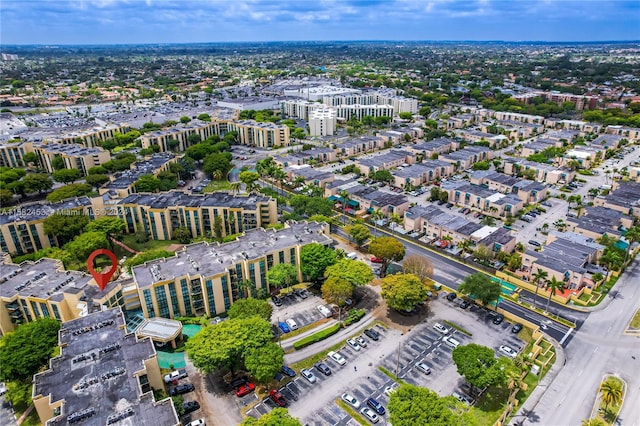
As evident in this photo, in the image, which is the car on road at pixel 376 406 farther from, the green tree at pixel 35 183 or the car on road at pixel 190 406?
the green tree at pixel 35 183

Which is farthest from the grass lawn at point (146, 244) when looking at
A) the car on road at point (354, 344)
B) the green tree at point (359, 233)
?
the car on road at point (354, 344)

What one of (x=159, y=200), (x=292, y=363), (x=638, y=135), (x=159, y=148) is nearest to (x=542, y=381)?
(x=292, y=363)

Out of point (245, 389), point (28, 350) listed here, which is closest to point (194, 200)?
point (28, 350)

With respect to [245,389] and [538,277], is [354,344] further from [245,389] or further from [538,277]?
[538,277]

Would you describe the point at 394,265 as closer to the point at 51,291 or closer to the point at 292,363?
the point at 292,363

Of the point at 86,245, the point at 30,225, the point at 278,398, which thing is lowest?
the point at 278,398

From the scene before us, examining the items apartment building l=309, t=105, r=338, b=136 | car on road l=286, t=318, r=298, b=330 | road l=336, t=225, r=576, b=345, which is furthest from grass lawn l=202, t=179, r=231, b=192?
apartment building l=309, t=105, r=338, b=136

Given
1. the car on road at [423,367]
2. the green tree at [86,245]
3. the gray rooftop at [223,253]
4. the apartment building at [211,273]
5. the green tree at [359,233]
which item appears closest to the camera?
the car on road at [423,367]
